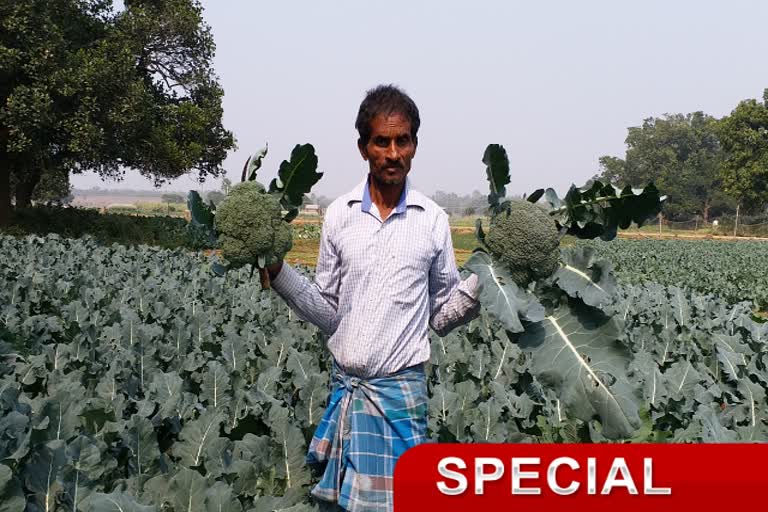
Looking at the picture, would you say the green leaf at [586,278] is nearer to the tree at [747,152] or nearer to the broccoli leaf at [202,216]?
the broccoli leaf at [202,216]

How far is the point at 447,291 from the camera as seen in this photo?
254 centimetres

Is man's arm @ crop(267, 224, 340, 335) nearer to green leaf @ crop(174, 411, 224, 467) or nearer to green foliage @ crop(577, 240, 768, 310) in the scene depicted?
green leaf @ crop(174, 411, 224, 467)

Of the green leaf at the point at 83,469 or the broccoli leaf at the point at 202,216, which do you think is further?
the green leaf at the point at 83,469

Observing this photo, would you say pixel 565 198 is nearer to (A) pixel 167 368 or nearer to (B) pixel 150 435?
(B) pixel 150 435

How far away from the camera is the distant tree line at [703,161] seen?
5362 centimetres

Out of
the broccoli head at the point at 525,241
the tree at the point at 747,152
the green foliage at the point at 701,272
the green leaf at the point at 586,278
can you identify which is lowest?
the green foliage at the point at 701,272

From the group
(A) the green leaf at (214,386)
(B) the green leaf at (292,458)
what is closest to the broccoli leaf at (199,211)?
(B) the green leaf at (292,458)

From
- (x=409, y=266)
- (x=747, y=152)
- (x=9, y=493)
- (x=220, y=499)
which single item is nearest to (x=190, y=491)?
(x=220, y=499)

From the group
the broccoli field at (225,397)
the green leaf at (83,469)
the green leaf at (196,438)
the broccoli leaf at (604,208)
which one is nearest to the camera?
the broccoli leaf at (604,208)

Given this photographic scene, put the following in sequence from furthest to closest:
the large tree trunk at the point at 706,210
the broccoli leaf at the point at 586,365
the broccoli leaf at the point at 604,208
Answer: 1. the large tree trunk at the point at 706,210
2. the broccoli leaf at the point at 604,208
3. the broccoli leaf at the point at 586,365

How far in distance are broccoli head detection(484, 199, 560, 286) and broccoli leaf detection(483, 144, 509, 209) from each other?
4 centimetres

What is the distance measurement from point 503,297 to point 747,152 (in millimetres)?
59234

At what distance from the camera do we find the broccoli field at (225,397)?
2674 millimetres

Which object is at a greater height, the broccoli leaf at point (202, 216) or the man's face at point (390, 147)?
the man's face at point (390, 147)
